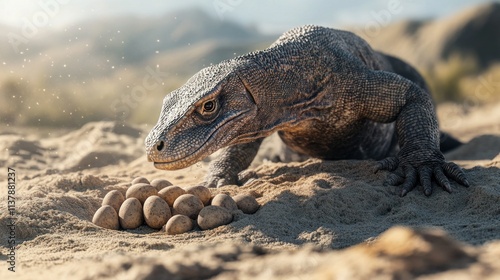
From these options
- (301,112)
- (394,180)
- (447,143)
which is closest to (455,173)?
(394,180)

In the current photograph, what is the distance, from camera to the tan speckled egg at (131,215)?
5430 mm

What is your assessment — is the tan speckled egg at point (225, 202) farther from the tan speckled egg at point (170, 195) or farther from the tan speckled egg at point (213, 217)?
the tan speckled egg at point (170, 195)

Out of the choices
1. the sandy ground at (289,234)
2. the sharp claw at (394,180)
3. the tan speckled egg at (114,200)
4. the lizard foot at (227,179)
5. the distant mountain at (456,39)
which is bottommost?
the sandy ground at (289,234)

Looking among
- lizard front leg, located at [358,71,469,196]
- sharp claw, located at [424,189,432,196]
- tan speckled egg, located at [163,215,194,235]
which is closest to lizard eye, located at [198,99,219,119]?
tan speckled egg, located at [163,215,194,235]

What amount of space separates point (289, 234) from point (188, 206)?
0.99 meters

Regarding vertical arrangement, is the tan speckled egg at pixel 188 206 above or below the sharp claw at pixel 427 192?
above

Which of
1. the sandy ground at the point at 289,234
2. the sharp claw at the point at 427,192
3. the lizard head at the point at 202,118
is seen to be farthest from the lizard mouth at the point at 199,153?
the sharp claw at the point at 427,192

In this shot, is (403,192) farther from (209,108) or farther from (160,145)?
(160,145)

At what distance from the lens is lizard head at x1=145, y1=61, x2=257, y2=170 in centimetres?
536

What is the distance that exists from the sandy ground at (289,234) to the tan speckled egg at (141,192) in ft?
1.34

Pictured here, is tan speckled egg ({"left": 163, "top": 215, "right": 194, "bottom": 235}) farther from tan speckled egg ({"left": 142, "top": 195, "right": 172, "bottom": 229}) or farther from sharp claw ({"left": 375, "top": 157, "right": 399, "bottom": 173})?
sharp claw ({"left": 375, "top": 157, "right": 399, "bottom": 173})

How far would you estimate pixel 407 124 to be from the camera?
6.52m

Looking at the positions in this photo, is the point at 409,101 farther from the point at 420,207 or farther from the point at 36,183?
the point at 36,183

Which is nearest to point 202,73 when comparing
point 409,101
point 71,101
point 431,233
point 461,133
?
point 409,101
